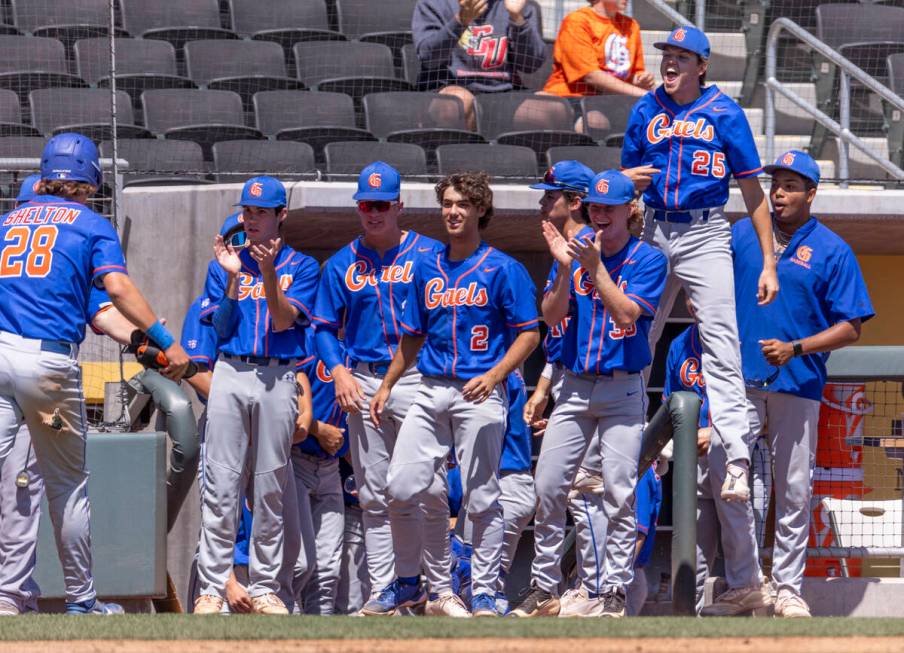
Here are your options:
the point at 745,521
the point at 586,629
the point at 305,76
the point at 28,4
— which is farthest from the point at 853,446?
the point at 28,4

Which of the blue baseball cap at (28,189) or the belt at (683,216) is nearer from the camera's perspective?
the belt at (683,216)

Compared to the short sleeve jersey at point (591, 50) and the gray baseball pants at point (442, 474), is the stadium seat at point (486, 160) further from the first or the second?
the gray baseball pants at point (442, 474)

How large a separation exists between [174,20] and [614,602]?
6.04 metres

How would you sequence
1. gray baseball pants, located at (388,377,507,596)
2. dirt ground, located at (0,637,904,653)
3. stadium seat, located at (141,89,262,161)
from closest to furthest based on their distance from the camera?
1. dirt ground, located at (0,637,904,653)
2. gray baseball pants, located at (388,377,507,596)
3. stadium seat, located at (141,89,262,161)

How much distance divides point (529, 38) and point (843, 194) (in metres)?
2.42

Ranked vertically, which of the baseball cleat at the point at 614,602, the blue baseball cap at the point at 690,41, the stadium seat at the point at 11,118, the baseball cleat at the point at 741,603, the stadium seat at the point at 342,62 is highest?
the stadium seat at the point at 342,62

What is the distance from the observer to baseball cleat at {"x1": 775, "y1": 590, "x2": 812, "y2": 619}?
222 inches

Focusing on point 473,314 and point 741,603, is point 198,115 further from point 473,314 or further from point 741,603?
point 741,603

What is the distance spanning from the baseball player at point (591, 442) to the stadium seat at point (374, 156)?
187 centimetres

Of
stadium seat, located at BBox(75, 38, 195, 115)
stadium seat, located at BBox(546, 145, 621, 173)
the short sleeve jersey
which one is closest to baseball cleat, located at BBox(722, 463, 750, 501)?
stadium seat, located at BBox(546, 145, 621, 173)

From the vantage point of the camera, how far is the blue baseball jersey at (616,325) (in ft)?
18.3

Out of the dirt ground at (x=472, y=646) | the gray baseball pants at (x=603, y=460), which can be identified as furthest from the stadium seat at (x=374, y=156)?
the dirt ground at (x=472, y=646)

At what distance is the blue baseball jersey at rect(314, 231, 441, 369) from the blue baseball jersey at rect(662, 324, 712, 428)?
1.21 meters

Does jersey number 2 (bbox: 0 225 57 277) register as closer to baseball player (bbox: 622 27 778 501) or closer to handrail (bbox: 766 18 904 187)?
baseball player (bbox: 622 27 778 501)
